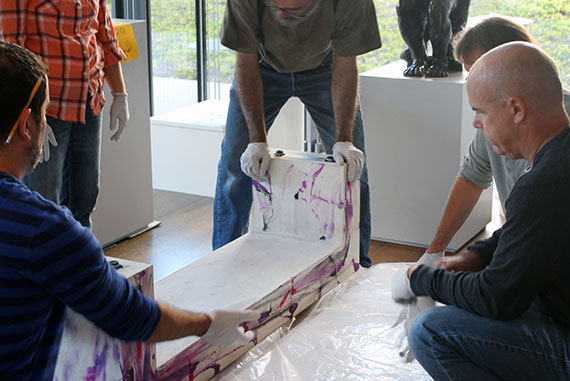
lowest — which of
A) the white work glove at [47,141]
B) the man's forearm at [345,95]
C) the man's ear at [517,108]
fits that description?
the white work glove at [47,141]

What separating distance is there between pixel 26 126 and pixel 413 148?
2095 millimetres

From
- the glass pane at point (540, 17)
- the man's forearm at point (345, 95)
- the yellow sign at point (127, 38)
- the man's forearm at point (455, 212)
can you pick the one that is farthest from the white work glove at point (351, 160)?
the glass pane at point (540, 17)

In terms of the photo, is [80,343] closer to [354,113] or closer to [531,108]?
[531,108]

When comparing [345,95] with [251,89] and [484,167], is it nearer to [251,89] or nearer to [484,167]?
[251,89]

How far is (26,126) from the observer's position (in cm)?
104

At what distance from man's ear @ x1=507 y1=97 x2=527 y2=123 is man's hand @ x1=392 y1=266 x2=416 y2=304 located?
0.44m

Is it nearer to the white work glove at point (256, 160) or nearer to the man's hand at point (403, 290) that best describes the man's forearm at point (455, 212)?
the man's hand at point (403, 290)

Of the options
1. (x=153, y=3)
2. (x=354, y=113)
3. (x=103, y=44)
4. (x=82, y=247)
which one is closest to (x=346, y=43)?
(x=354, y=113)

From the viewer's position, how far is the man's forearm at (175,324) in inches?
45.3

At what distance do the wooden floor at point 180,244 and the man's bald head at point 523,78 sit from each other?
1.52 metres

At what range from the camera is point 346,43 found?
7.83 ft

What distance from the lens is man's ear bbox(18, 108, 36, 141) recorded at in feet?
3.38

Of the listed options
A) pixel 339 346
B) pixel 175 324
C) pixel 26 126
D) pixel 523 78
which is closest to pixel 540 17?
pixel 339 346

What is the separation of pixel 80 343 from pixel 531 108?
961 mm
